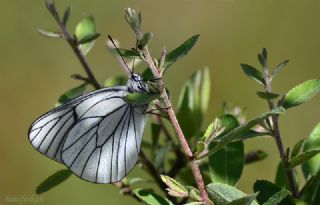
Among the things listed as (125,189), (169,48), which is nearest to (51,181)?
(125,189)

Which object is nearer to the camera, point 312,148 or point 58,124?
point 312,148

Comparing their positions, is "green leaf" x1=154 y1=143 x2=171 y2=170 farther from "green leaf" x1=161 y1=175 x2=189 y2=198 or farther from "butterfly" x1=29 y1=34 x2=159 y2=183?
"green leaf" x1=161 y1=175 x2=189 y2=198

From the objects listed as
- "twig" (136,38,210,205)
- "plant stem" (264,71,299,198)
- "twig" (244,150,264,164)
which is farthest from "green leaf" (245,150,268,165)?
"twig" (136,38,210,205)

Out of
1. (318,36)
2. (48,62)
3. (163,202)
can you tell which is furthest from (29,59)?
(163,202)

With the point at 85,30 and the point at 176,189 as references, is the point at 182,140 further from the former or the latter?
the point at 85,30

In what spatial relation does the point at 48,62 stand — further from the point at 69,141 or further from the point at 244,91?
the point at 69,141

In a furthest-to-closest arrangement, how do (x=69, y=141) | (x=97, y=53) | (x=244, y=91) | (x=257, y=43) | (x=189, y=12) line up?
1. (x=189, y=12)
2. (x=97, y=53)
3. (x=257, y=43)
4. (x=244, y=91)
5. (x=69, y=141)
